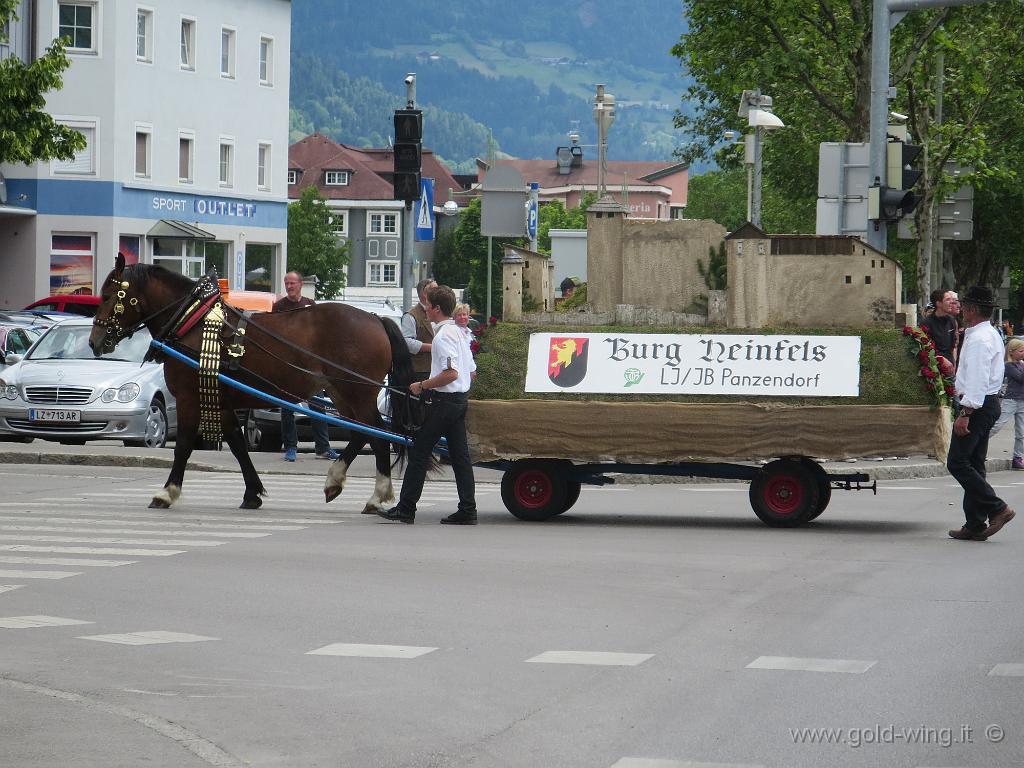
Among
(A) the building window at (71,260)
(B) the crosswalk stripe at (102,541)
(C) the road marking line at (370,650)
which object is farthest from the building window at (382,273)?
(C) the road marking line at (370,650)

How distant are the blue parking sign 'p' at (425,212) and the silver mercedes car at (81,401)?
3.89 metres

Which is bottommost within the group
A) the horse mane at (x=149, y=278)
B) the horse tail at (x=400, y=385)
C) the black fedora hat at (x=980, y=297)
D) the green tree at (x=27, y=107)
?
the horse tail at (x=400, y=385)

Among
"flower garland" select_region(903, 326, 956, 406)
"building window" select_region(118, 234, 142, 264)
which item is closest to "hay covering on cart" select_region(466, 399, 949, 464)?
"flower garland" select_region(903, 326, 956, 406)

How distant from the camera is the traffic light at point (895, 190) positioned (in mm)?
20781

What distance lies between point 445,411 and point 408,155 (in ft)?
22.6

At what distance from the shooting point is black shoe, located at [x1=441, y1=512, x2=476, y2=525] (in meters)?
15.0

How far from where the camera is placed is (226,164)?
205ft

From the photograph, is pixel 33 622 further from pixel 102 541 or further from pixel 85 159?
pixel 85 159

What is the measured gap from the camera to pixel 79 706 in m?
7.37

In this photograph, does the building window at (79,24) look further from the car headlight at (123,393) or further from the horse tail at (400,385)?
the horse tail at (400,385)

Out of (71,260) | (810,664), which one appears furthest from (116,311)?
(71,260)

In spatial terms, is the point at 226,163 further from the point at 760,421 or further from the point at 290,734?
the point at 290,734

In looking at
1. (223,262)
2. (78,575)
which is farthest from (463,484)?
(223,262)

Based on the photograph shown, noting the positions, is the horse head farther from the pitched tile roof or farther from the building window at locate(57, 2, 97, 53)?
the pitched tile roof
